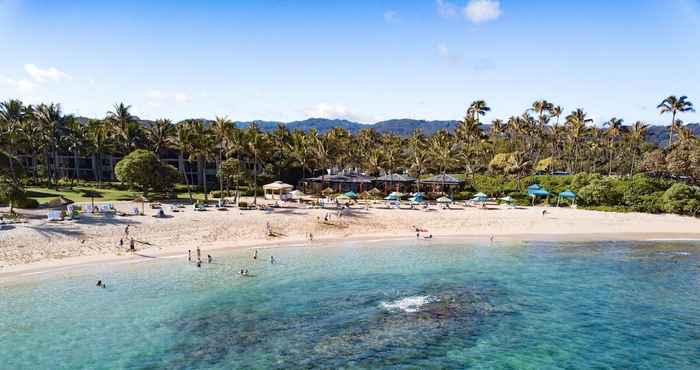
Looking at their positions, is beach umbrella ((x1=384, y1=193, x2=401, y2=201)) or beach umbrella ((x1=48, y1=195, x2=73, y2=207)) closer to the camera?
beach umbrella ((x1=48, y1=195, x2=73, y2=207))

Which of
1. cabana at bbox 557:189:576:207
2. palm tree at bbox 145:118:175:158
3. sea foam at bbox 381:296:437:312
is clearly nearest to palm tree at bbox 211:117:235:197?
palm tree at bbox 145:118:175:158

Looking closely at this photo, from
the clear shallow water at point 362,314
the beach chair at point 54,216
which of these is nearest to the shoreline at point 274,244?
the clear shallow water at point 362,314

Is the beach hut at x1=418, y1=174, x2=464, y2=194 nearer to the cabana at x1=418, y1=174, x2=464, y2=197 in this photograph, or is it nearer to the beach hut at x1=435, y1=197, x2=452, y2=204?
the cabana at x1=418, y1=174, x2=464, y2=197

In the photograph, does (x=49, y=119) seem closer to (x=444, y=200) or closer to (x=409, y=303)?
(x=444, y=200)

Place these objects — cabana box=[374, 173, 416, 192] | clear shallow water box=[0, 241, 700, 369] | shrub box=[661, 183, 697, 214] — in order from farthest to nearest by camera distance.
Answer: cabana box=[374, 173, 416, 192], shrub box=[661, 183, 697, 214], clear shallow water box=[0, 241, 700, 369]

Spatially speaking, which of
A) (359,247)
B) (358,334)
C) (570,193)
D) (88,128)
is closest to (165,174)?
(359,247)
